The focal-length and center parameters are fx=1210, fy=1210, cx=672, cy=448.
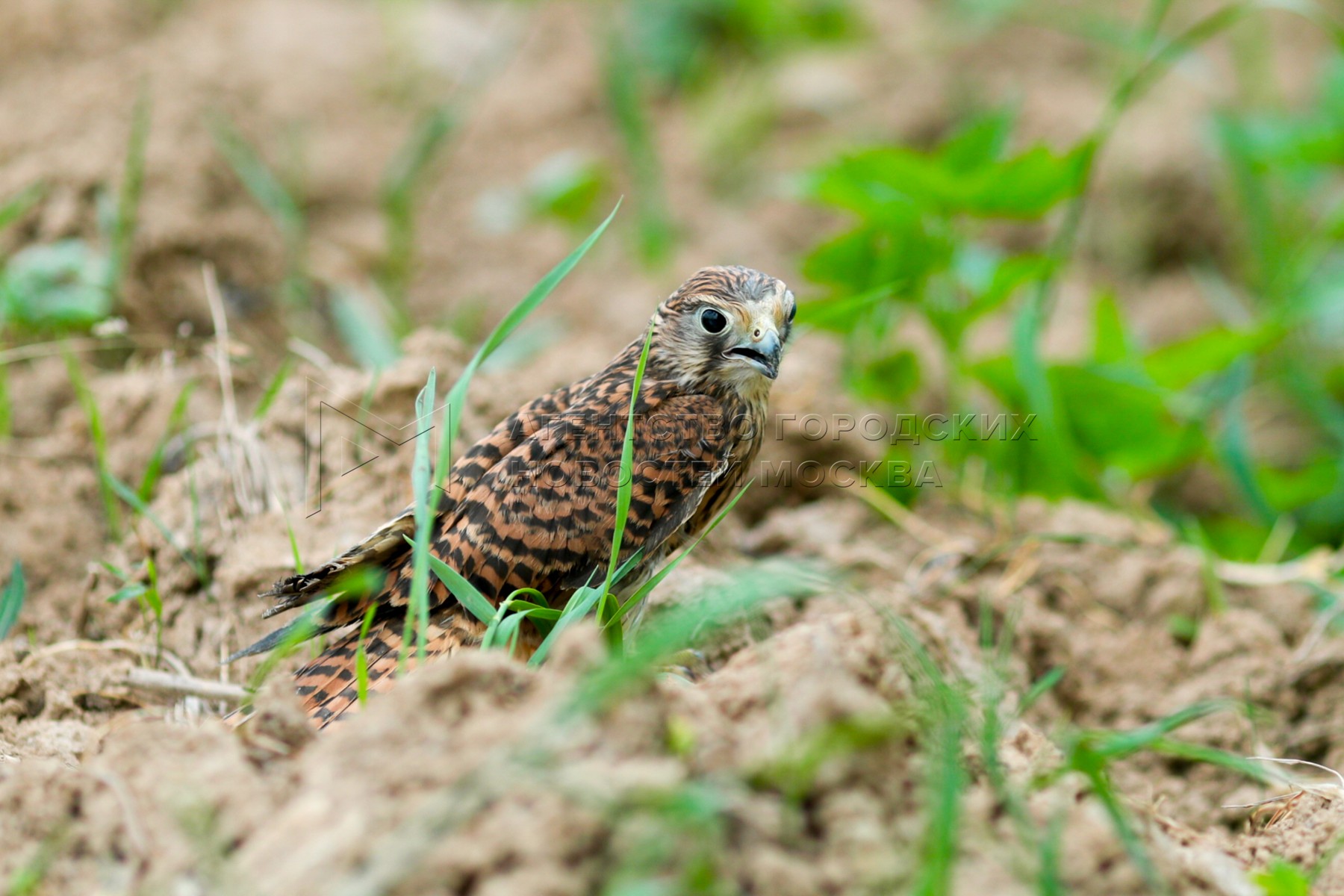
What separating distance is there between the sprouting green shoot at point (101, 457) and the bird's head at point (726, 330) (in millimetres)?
1573

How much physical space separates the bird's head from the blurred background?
1.35ft

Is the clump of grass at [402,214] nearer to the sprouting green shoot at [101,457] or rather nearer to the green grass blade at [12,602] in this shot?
the sprouting green shoot at [101,457]

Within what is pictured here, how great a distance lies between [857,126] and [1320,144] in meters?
2.83

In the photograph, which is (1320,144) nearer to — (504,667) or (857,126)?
(857,126)

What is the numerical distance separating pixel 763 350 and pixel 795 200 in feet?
13.0

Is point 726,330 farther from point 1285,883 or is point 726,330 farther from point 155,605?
point 1285,883

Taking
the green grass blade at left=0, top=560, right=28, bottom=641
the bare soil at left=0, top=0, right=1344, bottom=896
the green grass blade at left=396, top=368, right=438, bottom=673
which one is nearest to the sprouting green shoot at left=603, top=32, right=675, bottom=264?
the bare soil at left=0, top=0, right=1344, bottom=896

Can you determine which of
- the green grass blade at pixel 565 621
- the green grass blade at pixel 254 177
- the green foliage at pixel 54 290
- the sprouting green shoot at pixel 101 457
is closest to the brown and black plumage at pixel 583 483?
the green grass blade at pixel 565 621

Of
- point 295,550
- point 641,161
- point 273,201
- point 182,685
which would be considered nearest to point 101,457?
point 182,685

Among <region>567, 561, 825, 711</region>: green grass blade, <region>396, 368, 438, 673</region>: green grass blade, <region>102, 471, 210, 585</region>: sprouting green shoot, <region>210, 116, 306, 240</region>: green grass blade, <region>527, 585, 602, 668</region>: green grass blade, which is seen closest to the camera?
<region>567, 561, 825, 711</region>: green grass blade

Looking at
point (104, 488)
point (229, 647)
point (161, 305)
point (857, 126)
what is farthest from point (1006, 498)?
point (857, 126)

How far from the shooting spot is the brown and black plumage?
282cm

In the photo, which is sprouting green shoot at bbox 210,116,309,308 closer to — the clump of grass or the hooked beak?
the clump of grass

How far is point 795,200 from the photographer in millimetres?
7023
